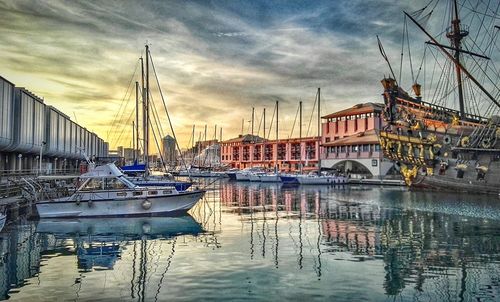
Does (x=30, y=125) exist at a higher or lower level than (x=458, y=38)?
lower

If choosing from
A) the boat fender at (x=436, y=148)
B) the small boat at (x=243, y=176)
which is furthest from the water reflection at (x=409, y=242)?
the small boat at (x=243, y=176)

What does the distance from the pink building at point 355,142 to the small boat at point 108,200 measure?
70.4 m

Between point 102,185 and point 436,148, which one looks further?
point 436,148

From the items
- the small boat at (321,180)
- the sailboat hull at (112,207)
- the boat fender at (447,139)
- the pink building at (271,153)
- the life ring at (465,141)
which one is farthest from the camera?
the pink building at (271,153)

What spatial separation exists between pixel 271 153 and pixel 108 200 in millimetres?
118836

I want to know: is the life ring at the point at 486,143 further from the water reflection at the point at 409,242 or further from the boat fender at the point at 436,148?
the water reflection at the point at 409,242

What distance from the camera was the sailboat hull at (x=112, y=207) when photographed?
33312mm

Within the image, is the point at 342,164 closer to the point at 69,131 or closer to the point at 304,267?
the point at 69,131

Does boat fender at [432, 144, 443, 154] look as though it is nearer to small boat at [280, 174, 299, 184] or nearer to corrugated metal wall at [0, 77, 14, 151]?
small boat at [280, 174, 299, 184]

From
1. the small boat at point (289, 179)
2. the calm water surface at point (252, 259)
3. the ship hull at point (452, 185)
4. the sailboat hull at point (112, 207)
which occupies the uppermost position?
the small boat at point (289, 179)

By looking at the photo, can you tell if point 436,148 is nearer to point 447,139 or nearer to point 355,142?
point 447,139

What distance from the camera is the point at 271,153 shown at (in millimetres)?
151125

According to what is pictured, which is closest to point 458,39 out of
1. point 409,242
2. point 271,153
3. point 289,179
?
point 289,179

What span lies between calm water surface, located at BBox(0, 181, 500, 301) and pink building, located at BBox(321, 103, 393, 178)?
67218 mm
